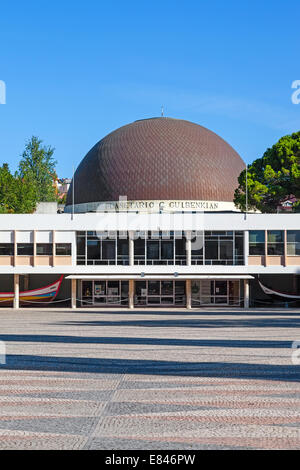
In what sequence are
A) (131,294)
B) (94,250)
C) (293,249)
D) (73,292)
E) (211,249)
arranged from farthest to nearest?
(94,250)
(211,249)
(73,292)
(293,249)
(131,294)

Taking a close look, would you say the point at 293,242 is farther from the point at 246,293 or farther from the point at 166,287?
the point at 166,287

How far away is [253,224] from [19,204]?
1502 inches

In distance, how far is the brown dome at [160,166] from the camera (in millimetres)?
65438

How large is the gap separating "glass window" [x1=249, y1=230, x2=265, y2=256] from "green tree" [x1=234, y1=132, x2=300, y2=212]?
760 centimetres

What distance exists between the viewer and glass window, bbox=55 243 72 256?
5009 centimetres

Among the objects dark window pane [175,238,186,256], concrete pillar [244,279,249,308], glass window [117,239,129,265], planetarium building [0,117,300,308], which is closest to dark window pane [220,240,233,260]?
planetarium building [0,117,300,308]

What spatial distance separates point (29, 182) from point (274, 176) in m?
39.8

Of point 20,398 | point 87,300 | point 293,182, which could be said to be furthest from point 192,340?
point 293,182

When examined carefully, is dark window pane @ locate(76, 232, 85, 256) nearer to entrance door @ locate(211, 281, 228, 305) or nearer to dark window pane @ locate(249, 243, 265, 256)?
entrance door @ locate(211, 281, 228, 305)

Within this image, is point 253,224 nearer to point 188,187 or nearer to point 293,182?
point 293,182

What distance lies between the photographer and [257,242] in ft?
165

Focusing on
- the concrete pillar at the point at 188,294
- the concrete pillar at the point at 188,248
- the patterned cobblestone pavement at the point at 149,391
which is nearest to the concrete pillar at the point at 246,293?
the concrete pillar at the point at 188,294

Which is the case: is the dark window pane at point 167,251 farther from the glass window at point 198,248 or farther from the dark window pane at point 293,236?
the dark window pane at point 293,236

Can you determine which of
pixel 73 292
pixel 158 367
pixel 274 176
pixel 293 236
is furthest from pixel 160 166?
pixel 158 367
